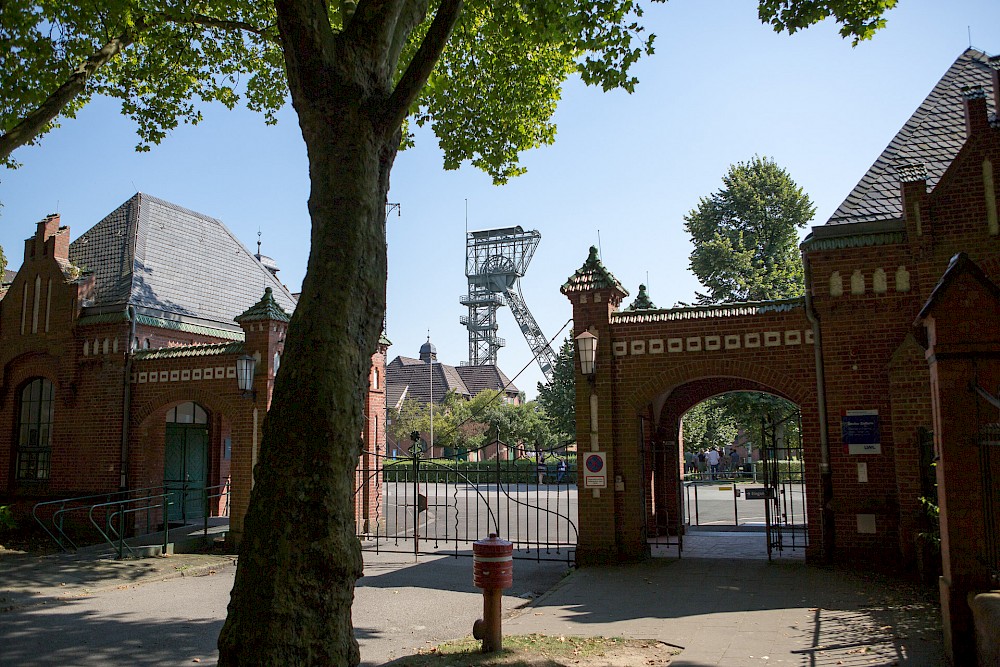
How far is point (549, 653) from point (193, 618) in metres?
4.80

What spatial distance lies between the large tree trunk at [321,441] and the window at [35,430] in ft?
48.8

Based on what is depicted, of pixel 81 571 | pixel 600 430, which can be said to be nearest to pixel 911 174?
pixel 600 430

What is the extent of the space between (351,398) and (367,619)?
15.6 feet

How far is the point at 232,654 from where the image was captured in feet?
15.0

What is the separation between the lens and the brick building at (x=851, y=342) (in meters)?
10.2

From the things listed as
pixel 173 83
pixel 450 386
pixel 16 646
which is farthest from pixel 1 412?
pixel 450 386

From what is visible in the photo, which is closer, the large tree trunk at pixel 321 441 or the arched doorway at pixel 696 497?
the large tree trunk at pixel 321 441

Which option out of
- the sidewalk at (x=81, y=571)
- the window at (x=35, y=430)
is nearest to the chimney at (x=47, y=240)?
the window at (x=35, y=430)

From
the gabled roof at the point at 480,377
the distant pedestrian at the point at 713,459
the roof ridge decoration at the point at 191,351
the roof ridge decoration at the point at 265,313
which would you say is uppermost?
the gabled roof at the point at 480,377

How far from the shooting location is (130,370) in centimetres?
1598

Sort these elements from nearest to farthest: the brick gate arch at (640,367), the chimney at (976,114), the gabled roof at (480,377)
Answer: the chimney at (976,114) < the brick gate arch at (640,367) < the gabled roof at (480,377)

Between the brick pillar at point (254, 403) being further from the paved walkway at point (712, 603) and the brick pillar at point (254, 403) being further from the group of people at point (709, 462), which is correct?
the group of people at point (709, 462)

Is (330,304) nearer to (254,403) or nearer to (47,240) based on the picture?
(254,403)

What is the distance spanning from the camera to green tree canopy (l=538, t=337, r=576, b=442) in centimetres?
3675
